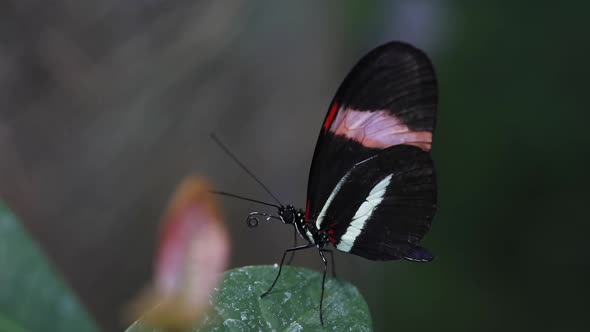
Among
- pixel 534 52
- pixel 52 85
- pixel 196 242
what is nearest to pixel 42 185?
pixel 52 85

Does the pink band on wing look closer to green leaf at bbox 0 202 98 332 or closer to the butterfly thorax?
the butterfly thorax

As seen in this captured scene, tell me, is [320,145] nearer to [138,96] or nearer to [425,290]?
[425,290]

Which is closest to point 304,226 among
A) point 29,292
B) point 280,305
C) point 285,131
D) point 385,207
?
point 385,207

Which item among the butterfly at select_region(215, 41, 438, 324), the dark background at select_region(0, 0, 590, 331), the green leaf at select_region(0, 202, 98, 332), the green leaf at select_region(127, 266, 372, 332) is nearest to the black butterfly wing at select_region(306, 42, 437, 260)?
the butterfly at select_region(215, 41, 438, 324)

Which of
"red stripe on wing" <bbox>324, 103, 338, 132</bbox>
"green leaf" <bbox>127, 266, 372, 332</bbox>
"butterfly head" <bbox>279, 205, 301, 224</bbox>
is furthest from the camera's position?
"butterfly head" <bbox>279, 205, 301, 224</bbox>

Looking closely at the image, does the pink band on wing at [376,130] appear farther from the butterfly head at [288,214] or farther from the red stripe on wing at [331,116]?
Answer: the butterfly head at [288,214]

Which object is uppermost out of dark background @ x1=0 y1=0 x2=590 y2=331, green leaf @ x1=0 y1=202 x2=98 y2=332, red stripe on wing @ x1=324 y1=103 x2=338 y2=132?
green leaf @ x1=0 y1=202 x2=98 y2=332

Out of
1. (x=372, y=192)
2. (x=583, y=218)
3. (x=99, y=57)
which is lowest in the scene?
(x=583, y=218)
